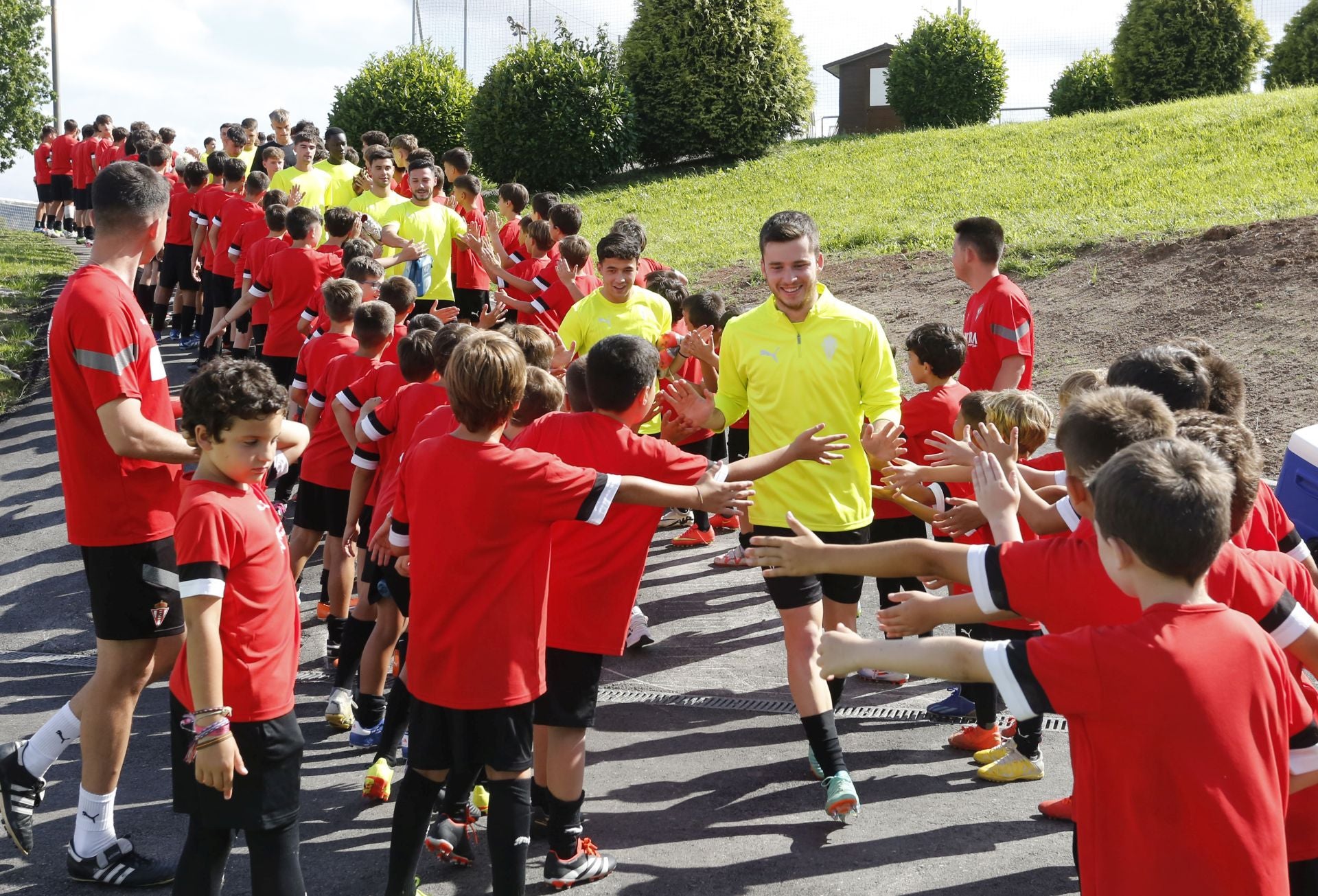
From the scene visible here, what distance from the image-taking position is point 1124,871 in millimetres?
2402

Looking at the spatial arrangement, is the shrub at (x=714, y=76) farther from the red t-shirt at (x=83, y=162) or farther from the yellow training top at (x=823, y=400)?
the yellow training top at (x=823, y=400)

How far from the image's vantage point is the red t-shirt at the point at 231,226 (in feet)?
38.7

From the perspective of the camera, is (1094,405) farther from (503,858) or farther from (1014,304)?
(1014,304)

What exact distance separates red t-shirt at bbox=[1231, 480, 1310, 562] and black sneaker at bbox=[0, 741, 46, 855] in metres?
4.09

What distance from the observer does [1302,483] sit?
5582mm

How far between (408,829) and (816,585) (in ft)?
6.05

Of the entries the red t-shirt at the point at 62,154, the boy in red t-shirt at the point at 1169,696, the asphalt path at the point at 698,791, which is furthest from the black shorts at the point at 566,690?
the red t-shirt at the point at 62,154

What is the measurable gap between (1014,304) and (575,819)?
148 inches

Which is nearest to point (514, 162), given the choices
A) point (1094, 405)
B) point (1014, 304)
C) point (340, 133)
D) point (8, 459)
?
point (340, 133)

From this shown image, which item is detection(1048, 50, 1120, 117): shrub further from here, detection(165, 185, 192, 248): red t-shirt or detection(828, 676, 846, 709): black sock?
detection(828, 676, 846, 709): black sock

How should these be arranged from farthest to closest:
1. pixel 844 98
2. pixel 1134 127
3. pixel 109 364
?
pixel 844 98
pixel 1134 127
pixel 109 364

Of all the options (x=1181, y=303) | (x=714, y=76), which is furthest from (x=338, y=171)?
(x=714, y=76)

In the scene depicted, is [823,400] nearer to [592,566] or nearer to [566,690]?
[592,566]

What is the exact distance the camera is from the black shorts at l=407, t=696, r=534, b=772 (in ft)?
12.0
